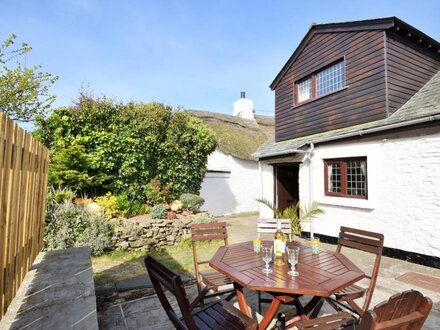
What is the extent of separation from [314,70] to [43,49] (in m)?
10.2

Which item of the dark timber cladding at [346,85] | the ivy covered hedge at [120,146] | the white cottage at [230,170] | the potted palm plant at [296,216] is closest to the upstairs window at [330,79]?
the dark timber cladding at [346,85]

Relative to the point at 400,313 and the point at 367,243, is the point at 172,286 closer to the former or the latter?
the point at 400,313

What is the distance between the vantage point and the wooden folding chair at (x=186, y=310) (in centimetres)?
170

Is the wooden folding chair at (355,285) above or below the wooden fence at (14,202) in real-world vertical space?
below

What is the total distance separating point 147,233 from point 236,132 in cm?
1044

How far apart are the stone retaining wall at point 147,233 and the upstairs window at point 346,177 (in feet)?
14.3

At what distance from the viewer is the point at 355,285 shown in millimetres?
3053

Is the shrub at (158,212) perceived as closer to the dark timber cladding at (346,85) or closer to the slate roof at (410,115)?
the slate roof at (410,115)

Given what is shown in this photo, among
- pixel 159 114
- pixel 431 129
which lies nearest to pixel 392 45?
pixel 431 129

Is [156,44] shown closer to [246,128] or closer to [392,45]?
[392,45]

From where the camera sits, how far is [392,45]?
22.6ft

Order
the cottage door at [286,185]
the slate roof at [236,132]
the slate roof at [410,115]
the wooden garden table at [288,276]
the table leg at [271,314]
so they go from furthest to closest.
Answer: the slate roof at [236,132]
the cottage door at [286,185]
the slate roof at [410,115]
the table leg at [271,314]
the wooden garden table at [288,276]

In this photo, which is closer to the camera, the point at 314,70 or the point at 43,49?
the point at 314,70

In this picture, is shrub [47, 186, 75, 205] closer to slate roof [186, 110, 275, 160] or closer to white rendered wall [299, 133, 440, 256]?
white rendered wall [299, 133, 440, 256]
